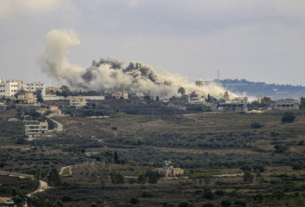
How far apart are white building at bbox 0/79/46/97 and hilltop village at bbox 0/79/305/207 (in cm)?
27

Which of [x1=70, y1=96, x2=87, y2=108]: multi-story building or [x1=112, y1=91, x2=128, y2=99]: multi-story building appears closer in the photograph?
[x1=70, y1=96, x2=87, y2=108]: multi-story building

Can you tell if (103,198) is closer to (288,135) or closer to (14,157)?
(14,157)

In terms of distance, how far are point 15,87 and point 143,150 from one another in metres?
78.3

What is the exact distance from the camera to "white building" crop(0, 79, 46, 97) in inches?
Result: 7190

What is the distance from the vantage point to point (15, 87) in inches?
7362

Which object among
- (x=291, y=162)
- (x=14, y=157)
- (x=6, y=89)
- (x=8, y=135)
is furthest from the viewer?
(x=6, y=89)

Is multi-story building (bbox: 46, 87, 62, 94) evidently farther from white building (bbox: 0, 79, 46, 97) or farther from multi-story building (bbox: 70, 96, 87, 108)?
multi-story building (bbox: 70, 96, 87, 108)

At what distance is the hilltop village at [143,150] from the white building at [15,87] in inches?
10.6

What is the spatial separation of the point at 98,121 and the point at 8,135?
25280 millimetres

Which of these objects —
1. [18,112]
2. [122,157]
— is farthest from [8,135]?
[122,157]

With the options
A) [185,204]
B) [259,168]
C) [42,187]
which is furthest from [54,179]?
[259,168]

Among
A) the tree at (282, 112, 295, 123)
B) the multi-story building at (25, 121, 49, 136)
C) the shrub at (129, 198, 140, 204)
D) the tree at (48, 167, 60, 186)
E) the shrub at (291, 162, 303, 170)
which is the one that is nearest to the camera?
the shrub at (129, 198, 140, 204)

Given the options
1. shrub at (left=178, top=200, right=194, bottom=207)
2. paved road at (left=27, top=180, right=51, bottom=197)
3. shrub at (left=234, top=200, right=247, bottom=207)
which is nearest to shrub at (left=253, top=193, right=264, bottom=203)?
shrub at (left=234, top=200, right=247, bottom=207)

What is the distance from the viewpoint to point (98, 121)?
153250 millimetres
